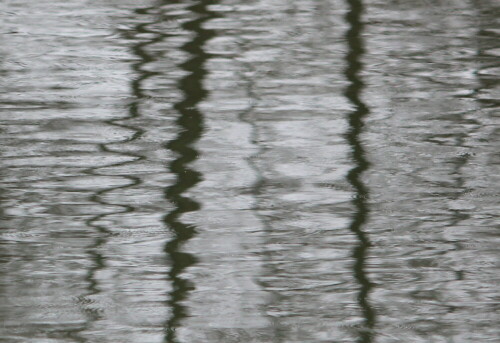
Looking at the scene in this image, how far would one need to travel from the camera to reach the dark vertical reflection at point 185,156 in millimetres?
3469

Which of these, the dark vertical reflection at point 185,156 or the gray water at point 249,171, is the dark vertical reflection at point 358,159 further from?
the dark vertical reflection at point 185,156

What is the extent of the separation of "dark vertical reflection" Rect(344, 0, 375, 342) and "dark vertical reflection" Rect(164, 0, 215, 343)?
1.57ft

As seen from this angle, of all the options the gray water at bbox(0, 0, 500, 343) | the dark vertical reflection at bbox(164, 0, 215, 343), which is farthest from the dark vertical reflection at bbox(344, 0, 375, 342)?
the dark vertical reflection at bbox(164, 0, 215, 343)

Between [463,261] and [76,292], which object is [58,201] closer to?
[76,292]

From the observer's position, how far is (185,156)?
4195mm

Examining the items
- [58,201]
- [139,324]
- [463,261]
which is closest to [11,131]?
[58,201]

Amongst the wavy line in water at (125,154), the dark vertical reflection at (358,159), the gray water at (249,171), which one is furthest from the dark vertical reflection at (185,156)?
the dark vertical reflection at (358,159)

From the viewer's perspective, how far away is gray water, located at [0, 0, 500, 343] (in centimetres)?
337

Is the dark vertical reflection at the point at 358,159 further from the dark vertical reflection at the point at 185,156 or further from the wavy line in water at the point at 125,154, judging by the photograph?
the wavy line in water at the point at 125,154

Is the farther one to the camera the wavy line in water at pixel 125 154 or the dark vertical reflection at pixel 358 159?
the wavy line in water at pixel 125 154

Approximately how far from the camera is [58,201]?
391cm

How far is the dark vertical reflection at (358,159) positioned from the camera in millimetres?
3393

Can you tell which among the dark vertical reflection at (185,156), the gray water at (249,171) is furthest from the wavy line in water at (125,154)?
the dark vertical reflection at (185,156)

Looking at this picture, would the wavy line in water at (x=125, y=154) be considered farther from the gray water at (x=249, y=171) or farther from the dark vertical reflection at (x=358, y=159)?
the dark vertical reflection at (x=358, y=159)
